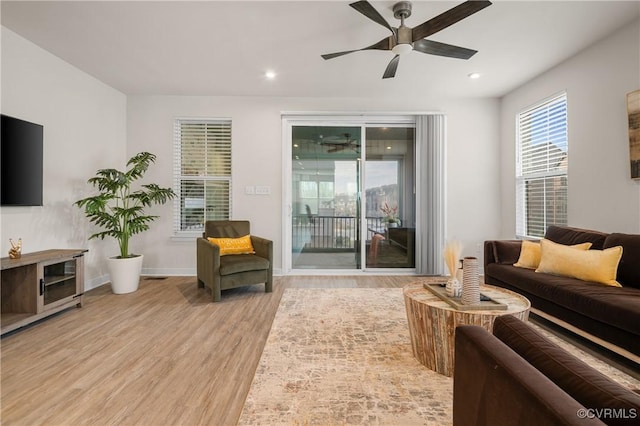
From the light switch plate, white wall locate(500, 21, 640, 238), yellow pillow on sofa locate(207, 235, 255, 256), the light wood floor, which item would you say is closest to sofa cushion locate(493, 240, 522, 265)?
white wall locate(500, 21, 640, 238)

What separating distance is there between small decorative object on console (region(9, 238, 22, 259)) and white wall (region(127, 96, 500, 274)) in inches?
70.3

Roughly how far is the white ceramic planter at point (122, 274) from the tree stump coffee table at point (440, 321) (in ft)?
11.4

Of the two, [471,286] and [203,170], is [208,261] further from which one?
[471,286]

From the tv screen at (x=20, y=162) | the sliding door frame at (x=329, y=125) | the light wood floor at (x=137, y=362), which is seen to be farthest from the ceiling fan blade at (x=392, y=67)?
the tv screen at (x=20, y=162)

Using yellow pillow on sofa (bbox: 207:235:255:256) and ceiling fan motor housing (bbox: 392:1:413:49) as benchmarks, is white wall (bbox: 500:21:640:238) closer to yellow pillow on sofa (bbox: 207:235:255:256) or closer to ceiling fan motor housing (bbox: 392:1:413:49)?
ceiling fan motor housing (bbox: 392:1:413:49)

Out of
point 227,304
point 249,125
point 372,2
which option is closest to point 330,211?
point 249,125

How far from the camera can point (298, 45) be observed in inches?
121

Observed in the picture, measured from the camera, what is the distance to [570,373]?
77 centimetres

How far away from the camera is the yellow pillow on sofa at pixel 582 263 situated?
7.86 ft

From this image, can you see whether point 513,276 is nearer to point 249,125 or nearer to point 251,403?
point 251,403

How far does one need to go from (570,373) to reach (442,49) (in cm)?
262

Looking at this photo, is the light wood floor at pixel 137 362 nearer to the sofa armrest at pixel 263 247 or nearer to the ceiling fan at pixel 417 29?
the sofa armrest at pixel 263 247

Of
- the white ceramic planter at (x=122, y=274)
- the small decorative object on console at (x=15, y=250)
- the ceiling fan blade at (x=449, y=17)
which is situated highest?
the ceiling fan blade at (x=449, y=17)

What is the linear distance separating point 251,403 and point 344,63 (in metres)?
3.46
